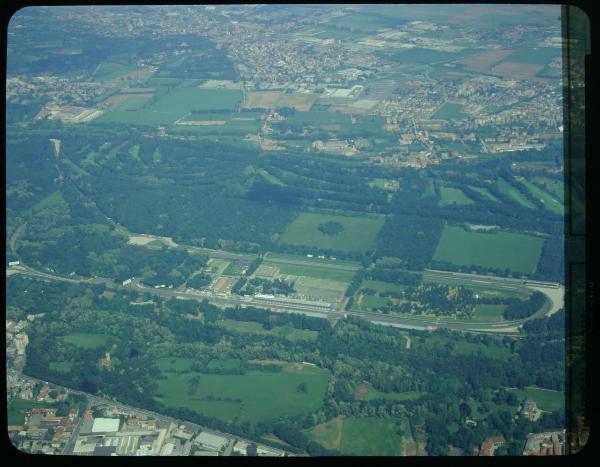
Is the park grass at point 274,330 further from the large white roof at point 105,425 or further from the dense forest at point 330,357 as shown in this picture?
the large white roof at point 105,425

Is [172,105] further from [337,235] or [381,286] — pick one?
[381,286]

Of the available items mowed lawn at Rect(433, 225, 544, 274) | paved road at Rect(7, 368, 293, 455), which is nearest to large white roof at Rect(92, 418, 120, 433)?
paved road at Rect(7, 368, 293, 455)

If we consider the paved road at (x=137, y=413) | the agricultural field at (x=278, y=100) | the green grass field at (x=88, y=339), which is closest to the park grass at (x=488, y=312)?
the paved road at (x=137, y=413)

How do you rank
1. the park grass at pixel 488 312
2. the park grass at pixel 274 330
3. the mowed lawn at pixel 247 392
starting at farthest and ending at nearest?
1. the park grass at pixel 488 312
2. the park grass at pixel 274 330
3. the mowed lawn at pixel 247 392

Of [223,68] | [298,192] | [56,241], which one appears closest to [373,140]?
[298,192]

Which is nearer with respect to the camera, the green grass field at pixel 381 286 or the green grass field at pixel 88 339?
the green grass field at pixel 88 339

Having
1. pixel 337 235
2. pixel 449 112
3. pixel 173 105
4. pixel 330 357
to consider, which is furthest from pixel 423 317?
pixel 173 105
